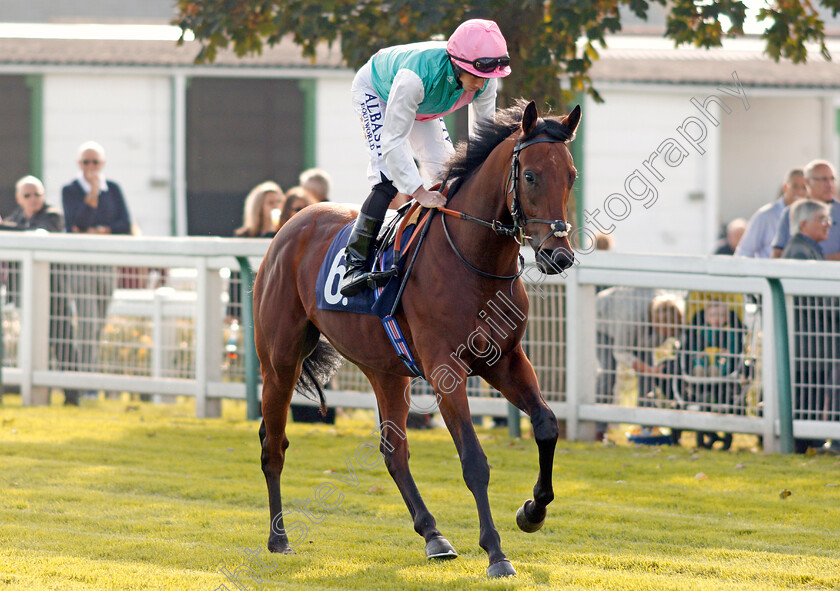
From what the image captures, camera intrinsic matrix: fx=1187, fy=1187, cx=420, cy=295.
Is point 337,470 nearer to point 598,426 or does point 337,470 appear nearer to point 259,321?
point 259,321

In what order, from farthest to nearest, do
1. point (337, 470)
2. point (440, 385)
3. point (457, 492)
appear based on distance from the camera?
point (337, 470) → point (457, 492) → point (440, 385)

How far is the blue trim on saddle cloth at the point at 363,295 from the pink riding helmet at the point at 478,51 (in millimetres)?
755

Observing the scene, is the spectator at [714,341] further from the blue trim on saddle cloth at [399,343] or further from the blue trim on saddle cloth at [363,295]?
the blue trim on saddle cloth at [399,343]

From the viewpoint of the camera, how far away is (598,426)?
8.49 metres

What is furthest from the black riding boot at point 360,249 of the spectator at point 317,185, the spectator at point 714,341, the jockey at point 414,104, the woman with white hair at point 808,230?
the spectator at point 317,185

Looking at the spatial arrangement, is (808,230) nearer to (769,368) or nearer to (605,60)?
(769,368)

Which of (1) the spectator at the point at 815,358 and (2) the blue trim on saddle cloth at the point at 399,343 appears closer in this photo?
(2) the blue trim on saddle cloth at the point at 399,343

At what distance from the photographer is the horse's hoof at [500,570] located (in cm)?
453

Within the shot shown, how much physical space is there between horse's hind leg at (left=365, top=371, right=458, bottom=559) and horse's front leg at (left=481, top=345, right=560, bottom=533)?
0.37 meters

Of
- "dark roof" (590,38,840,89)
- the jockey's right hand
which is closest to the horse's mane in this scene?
the jockey's right hand

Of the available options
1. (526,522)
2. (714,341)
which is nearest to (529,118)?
(526,522)

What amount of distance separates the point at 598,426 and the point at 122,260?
13.4 ft

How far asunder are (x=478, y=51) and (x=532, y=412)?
149 centimetres

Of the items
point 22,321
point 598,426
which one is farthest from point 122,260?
point 598,426
